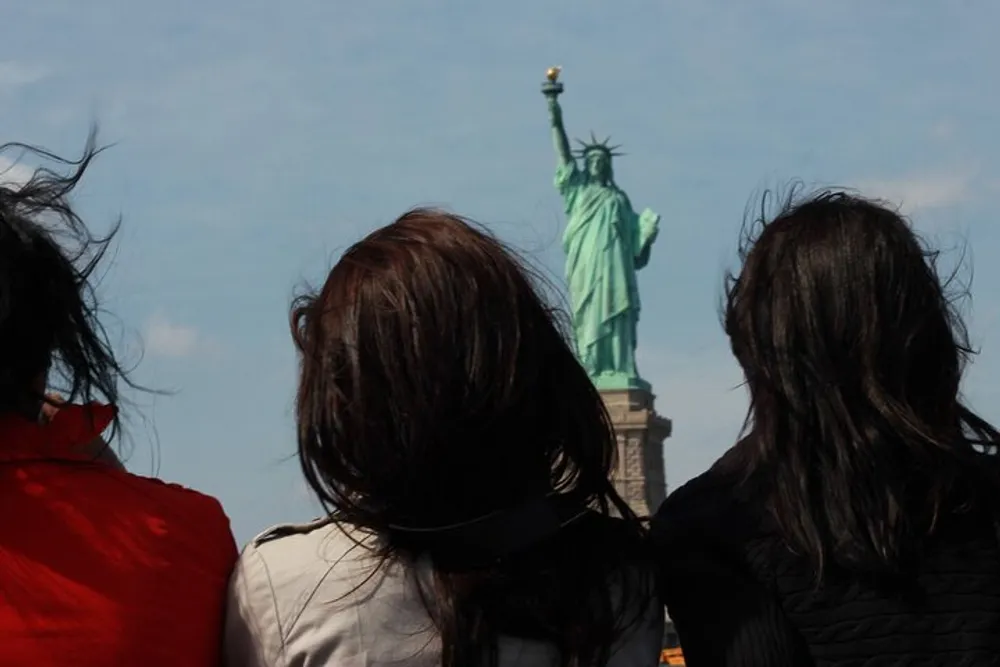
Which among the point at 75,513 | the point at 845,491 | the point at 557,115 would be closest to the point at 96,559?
the point at 75,513

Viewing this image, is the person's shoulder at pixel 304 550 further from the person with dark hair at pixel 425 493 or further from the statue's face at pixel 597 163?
the statue's face at pixel 597 163

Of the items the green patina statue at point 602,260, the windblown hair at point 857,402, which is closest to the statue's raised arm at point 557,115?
the green patina statue at point 602,260

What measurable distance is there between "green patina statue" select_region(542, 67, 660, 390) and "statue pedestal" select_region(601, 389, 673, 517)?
7.9 inches

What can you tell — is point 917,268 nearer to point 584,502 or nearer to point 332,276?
point 584,502

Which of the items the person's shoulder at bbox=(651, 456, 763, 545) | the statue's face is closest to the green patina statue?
the statue's face

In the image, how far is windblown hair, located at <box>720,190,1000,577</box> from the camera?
2.19 m

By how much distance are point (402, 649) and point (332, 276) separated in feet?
1.35

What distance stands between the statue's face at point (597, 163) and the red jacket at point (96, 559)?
2383 cm

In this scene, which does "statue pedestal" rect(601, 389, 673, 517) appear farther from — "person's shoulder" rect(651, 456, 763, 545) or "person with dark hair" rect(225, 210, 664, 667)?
"person with dark hair" rect(225, 210, 664, 667)

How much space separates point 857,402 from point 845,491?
0.11m

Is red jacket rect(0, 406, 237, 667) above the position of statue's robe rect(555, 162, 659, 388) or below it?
below

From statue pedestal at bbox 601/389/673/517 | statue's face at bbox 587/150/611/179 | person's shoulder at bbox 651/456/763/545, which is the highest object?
statue's face at bbox 587/150/611/179

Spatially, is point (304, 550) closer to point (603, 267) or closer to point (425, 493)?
point (425, 493)

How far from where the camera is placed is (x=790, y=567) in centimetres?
221
